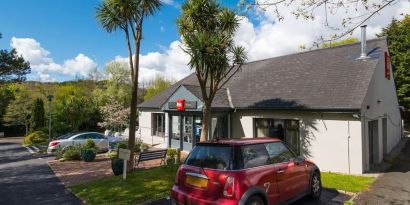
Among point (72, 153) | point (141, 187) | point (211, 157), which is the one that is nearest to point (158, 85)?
point (72, 153)

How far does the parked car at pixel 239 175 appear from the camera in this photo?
19.1 ft

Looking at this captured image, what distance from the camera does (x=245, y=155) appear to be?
248 inches

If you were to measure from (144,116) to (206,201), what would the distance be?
2212 centimetres

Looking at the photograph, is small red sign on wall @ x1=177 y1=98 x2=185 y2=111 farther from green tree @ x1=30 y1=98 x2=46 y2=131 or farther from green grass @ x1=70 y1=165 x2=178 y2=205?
green tree @ x1=30 y1=98 x2=46 y2=131

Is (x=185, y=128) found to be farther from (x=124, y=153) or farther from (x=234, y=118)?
(x=124, y=153)

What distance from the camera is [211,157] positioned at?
6.43m

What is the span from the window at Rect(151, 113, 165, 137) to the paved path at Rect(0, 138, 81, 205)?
9283 mm

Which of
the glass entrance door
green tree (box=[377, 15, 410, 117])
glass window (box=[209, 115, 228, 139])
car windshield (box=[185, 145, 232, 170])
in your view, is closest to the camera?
car windshield (box=[185, 145, 232, 170])

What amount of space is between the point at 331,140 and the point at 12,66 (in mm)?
21393

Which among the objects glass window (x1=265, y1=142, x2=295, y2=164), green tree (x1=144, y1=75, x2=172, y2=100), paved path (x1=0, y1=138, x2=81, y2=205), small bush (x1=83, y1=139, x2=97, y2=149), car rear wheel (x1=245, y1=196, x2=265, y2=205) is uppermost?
green tree (x1=144, y1=75, x2=172, y2=100)

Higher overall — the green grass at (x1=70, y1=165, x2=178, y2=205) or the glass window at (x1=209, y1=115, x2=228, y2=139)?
the glass window at (x1=209, y1=115, x2=228, y2=139)

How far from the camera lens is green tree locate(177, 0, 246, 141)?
492 inches

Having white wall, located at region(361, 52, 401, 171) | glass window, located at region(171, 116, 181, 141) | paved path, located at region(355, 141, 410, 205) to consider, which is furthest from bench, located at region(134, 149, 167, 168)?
white wall, located at region(361, 52, 401, 171)

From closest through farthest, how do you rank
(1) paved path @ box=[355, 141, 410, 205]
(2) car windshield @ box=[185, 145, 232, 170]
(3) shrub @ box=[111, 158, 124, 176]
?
(2) car windshield @ box=[185, 145, 232, 170] < (1) paved path @ box=[355, 141, 410, 205] < (3) shrub @ box=[111, 158, 124, 176]
